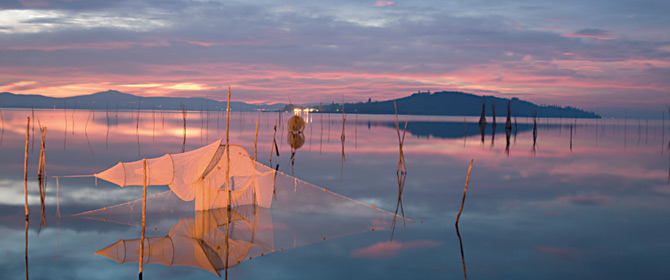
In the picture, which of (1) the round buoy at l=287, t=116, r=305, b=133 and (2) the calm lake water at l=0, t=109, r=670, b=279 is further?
(1) the round buoy at l=287, t=116, r=305, b=133

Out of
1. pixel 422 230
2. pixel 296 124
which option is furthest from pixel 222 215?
pixel 296 124

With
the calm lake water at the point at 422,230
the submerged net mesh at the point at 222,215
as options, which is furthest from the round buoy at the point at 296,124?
the submerged net mesh at the point at 222,215

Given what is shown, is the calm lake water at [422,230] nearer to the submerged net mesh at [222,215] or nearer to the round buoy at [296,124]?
the submerged net mesh at [222,215]

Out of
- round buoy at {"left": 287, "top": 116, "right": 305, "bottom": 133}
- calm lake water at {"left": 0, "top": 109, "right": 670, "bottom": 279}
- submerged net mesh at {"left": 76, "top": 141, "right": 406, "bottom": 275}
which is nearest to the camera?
calm lake water at {"left": 0, "top": 109, "right": 670, "bottom": 279}

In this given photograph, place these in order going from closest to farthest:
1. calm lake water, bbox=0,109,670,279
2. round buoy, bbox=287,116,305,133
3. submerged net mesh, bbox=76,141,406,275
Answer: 1. calm lake water, bbox=0,109,670,279
2. submerged net mesh, bbox=76,141,406,275
3. round buoy, bbox=287,116,305,133

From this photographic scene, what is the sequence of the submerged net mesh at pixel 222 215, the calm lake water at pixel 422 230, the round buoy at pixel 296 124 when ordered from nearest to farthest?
1. the calm lake water at pixel 422 230
2. the submerged net mesh at pixel 222 215
3. the round buoy at pixel 296 124

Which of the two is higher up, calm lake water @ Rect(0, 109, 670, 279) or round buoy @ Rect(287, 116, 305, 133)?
round buoy @ Rect(287, 116, 305, 133)

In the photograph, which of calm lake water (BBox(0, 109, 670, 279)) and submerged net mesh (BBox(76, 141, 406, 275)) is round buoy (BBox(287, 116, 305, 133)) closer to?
calm lake water (BBox(0, 109, 670, 279))

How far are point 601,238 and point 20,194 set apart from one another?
11193mm

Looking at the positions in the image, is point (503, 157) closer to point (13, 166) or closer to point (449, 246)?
point (449, 246)

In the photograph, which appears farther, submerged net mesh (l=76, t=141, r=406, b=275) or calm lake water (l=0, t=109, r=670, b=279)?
submerged net mesh (l=76, t=141, r=406, b=275)

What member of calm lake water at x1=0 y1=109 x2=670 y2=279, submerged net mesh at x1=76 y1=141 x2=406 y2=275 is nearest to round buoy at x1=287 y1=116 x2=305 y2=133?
calm lake water at x1=0 y1=109 x2=670 y2=279

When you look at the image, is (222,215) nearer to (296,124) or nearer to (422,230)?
(422,230)

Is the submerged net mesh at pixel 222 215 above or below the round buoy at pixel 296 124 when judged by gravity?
below
